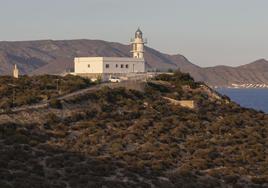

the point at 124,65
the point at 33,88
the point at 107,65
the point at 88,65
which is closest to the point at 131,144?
the point at 33,88

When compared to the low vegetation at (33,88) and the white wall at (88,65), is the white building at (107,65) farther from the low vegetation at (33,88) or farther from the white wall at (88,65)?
the low vegetation at (33,88)

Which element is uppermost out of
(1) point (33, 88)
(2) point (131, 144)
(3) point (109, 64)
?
Result: (3) point (109, 64)

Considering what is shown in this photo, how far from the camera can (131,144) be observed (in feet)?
178

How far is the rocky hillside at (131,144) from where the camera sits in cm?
4303

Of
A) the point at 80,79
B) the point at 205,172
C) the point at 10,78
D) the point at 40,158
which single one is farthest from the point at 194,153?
the point at 10,78

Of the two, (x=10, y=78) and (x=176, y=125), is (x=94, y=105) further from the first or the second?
(x=10, y=78)

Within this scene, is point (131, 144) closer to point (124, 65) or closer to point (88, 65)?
point (124, 65)

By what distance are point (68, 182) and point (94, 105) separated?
26382 mm

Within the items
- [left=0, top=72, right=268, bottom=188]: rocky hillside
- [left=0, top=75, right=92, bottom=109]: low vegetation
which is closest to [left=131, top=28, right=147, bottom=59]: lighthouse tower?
[left=0, top=75, right=92, bottom=109]: low vegetation

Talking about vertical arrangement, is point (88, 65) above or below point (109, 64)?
below

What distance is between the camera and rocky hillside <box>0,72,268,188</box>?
43.0m

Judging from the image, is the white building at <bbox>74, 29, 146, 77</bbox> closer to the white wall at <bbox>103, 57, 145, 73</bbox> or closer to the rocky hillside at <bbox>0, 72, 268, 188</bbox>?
the white wall at <bbox>103, 57, 145, 73</bbox>

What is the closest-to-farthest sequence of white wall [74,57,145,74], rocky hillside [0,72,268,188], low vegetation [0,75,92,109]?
rocky hillside [0,72,268,188] < low vegetation [0,75,92,109] < white wall [74,57,145,74]

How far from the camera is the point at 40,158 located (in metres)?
45.2
